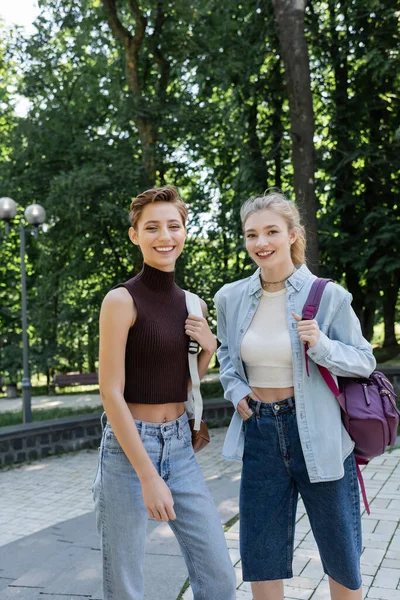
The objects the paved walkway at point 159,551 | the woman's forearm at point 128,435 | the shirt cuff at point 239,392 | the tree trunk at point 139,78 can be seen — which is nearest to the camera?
the woman's forearm at point 128,435

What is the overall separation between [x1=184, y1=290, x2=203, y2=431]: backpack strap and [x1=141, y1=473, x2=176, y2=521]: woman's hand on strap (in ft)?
1.09

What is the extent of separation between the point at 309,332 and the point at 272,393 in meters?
0.34

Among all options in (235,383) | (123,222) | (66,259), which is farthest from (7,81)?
(235,383)

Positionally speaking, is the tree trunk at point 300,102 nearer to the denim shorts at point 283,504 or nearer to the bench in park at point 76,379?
the denim shorts at point 283,504

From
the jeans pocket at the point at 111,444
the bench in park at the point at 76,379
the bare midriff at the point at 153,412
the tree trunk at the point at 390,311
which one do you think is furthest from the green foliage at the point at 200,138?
the jeans pocket at the point at 111,444

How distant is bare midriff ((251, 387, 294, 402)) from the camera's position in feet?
8.70

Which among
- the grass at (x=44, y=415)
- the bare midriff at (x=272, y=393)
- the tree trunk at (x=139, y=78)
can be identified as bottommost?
the grass at (x=44, y=415)

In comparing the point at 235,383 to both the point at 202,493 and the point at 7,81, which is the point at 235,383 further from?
the point at 7,81

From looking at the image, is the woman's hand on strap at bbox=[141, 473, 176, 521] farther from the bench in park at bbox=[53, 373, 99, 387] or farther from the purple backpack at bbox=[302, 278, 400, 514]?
the bench in park at bbox=[53, 373, 99, 387]

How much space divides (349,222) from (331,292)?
39.1 ft

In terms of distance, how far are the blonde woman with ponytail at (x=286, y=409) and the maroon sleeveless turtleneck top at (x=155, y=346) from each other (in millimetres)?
341

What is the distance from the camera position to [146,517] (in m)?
2.35

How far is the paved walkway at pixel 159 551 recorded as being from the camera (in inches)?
146

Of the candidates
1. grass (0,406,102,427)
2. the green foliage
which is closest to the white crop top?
grass (0,406,102,427)
